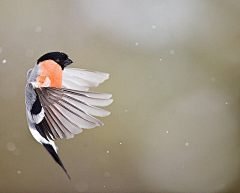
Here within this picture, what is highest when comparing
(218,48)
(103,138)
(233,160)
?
(218,48)

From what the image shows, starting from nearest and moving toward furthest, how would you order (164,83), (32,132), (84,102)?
(84,102), (32,132), (164,83)

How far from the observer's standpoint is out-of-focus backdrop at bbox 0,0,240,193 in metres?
1.06

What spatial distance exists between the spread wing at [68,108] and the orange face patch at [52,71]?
115mm

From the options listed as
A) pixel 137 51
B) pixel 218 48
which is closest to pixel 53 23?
pixel 137 51

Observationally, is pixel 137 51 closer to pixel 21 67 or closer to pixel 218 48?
pixel 218 48

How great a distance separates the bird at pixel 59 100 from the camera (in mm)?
777

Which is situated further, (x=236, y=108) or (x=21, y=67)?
(x=236, y=108)

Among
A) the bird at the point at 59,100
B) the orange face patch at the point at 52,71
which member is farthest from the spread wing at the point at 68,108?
the orange face patch at the point at 52,71

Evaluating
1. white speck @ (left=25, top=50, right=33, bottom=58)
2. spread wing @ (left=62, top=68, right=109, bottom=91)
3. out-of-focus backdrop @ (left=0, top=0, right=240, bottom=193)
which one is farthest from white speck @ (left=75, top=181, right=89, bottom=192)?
white speck @ (left=25, top=50, right=33, bottom=58)

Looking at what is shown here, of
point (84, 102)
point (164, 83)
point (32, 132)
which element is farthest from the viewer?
point (164, 83)

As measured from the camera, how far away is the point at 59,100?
79cm

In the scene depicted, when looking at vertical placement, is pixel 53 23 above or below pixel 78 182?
above

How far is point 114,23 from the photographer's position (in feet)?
3.61

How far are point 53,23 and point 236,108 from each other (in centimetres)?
85
